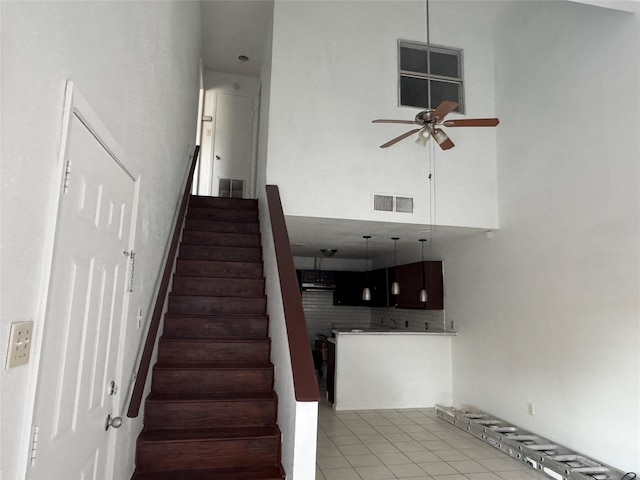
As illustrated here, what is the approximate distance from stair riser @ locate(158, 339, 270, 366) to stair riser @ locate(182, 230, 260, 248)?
1.68 m

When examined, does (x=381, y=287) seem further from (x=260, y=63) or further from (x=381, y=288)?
(x=260, y=63)

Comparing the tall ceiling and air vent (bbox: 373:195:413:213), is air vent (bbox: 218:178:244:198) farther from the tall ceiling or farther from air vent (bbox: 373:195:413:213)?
air vent (bbox: 373:195:413:213)

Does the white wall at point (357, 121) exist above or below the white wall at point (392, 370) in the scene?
above

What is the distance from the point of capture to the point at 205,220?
5.48m

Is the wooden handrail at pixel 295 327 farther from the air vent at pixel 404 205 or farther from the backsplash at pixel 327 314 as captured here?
the backsplash at pixel 327 314

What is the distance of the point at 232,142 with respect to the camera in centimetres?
836

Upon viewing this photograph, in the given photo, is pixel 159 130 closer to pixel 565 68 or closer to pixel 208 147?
pixel 565 68

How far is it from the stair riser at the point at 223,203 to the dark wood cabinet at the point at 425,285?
290 centimetres

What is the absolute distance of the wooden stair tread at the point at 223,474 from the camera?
108 inches

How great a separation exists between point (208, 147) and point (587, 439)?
7.30 metres

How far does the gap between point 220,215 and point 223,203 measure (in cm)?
40

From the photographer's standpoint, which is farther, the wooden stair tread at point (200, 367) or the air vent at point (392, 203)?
the air vent at point (392, 203)

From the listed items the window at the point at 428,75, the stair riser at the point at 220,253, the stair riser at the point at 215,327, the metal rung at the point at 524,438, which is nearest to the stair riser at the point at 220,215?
the stair riser at the point at 220,253

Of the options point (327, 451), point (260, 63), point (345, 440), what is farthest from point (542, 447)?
point (260, 63)
